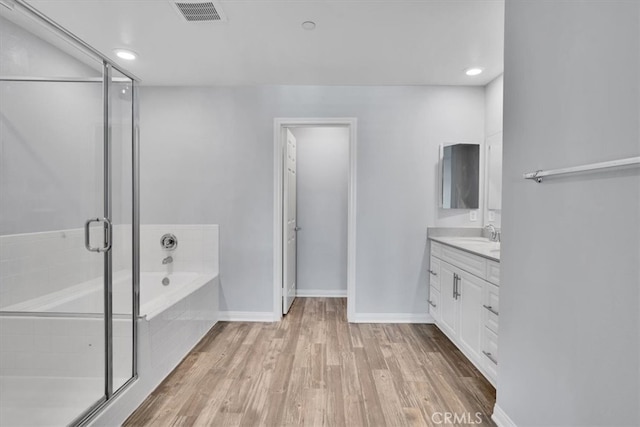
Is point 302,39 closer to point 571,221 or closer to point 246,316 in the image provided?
point 571,221

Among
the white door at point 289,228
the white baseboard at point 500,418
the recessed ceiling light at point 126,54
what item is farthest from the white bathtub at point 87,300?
the white baseboard at point 500,418

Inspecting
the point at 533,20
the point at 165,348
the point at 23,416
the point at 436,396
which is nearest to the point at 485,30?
the point at 533,20

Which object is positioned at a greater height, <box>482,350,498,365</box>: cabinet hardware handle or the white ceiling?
the white ceiling

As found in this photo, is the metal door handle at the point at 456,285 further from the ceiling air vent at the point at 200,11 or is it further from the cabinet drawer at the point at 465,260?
the ceiling air vent at the point at 200,11

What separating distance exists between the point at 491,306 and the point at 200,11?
2.63 m

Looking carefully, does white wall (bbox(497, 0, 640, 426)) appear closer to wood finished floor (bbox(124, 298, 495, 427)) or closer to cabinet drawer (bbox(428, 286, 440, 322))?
wood finished floor (bbox(124, 298, 495, 427))

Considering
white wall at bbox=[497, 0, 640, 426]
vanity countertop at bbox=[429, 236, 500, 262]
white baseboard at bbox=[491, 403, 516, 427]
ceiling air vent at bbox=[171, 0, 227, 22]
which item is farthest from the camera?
vanity countertop at bbox=[429, 236, 500, 262]

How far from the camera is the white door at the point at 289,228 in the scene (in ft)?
11.1

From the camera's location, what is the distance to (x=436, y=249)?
3074mm

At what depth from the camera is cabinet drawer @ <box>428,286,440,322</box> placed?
3.00 m

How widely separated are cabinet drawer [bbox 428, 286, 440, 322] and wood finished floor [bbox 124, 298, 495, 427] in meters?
0.16

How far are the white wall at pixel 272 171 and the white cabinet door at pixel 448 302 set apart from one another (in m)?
0.38

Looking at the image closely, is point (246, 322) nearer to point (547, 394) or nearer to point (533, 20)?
point (547, 394)

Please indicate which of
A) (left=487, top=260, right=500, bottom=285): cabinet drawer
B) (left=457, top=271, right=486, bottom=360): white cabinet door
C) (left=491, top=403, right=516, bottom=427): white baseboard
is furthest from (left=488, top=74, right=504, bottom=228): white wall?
(left=491, top=403, right=516, bottom=427): white baseboard
